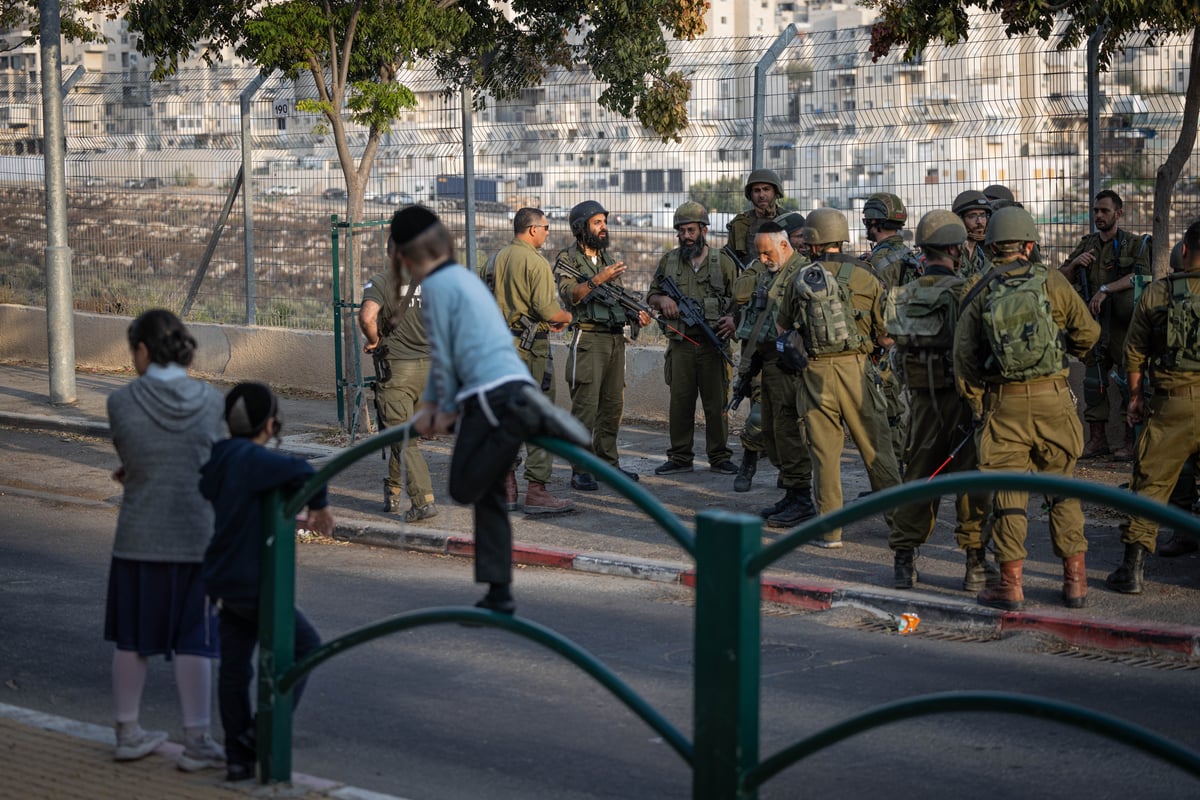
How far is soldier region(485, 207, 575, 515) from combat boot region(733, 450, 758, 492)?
1330 mm

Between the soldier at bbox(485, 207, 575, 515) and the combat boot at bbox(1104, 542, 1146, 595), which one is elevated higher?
the soldier at bbox(485, 207, 575, 515)

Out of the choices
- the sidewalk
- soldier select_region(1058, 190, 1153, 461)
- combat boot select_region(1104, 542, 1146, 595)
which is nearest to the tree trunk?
soldier select_region(1058, 190, 1153, 461)

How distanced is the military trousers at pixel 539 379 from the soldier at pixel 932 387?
285 cm

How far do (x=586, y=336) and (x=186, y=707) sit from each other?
6420 mm

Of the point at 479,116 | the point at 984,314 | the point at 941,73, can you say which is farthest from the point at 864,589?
the point at 479,116

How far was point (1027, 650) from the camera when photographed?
7.46m

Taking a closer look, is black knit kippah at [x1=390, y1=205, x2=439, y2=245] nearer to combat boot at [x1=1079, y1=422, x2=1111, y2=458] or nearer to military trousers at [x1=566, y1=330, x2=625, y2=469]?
military trousers at [x1=566, y1=330, x2=625, y2=469]

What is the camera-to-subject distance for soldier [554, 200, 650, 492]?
36.9 feet

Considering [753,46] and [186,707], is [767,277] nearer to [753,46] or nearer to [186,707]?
[753,46]

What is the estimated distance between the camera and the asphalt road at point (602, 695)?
18.1 ft

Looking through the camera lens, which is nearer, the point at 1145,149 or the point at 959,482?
the point at 959,482

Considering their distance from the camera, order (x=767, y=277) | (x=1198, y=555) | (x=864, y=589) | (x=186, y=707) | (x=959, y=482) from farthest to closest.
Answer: (x=767, y=277), (x=1198, y=555), (x=864, y=589), (x=186, y=707), (x=959, y=482)

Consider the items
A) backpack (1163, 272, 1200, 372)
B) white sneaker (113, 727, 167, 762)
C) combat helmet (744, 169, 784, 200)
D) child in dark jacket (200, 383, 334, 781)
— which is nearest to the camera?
child in dark jacket (200, 383, 334, 781)

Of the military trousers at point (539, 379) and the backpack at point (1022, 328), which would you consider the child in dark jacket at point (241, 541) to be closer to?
the backpack at point (1022, 328)
